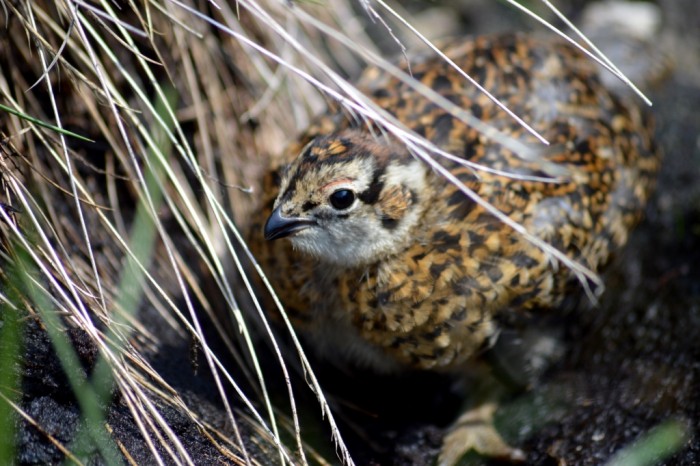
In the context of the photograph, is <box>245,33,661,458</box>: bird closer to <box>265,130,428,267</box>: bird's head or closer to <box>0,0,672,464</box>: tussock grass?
<box>265,130,428,267</box>: bird's head

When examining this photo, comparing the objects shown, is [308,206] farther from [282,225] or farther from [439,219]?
[439,219]

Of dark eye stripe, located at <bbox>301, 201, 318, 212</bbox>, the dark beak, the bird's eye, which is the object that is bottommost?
the dark beak

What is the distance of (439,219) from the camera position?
3.29 meters

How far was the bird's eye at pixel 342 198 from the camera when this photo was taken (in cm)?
304

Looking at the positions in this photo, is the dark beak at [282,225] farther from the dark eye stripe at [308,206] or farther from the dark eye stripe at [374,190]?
the dark eye stripe at [374,190]

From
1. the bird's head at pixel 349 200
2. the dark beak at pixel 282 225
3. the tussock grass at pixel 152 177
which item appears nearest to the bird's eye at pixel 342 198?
the bird's head at pixel 349 200

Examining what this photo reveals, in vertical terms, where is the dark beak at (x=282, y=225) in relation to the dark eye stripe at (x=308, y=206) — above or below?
below

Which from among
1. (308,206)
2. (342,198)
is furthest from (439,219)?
(308,206)

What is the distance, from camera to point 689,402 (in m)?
3.38

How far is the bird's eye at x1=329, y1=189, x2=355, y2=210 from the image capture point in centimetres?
304

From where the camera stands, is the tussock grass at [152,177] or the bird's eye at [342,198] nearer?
the tussock grass at [152,177]

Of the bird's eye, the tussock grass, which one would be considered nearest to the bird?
the bird's eye

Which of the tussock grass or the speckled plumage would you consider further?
the speckled plumage

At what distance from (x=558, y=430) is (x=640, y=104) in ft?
6.05
